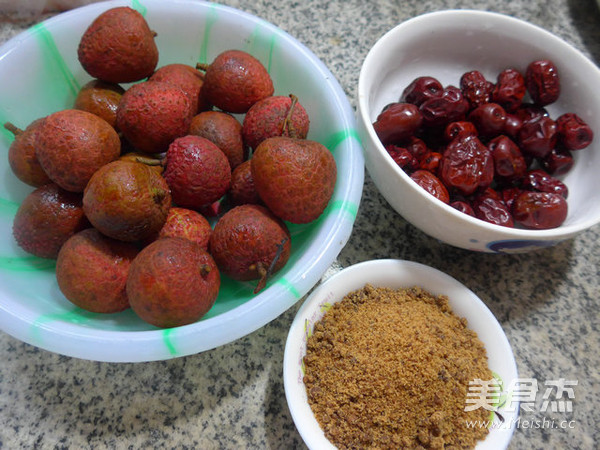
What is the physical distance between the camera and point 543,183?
3.19 ft

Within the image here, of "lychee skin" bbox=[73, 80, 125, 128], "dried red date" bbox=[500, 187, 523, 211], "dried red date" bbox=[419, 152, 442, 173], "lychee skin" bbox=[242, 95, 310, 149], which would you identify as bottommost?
"dried red date" bbox=[500, 187, 523, 211]

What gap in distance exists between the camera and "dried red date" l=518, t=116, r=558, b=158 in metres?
0.98

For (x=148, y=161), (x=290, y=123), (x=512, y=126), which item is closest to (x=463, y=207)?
(x=512, y=126)

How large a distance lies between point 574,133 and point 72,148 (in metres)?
1.11

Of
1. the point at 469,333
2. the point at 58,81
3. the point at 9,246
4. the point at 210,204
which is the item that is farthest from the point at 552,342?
the point at 58,81

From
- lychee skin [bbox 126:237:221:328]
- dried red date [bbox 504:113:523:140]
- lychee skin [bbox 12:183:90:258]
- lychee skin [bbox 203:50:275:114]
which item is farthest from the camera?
dried red date [bbox 504:113:523:140]

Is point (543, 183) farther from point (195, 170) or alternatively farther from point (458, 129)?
point (195, 170)

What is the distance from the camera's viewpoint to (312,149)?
2.63 feet

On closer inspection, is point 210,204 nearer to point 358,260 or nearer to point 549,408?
point 358,260

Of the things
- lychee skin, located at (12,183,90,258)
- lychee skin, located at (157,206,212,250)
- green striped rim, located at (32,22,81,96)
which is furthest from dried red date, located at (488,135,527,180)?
green striped rim, located at (32,22,81,96)

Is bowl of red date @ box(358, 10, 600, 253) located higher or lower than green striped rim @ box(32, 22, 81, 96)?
lower

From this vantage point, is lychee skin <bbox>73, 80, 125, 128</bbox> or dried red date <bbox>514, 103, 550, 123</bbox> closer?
lychee skin <bbox>73, 80, 125, 128</bbox>

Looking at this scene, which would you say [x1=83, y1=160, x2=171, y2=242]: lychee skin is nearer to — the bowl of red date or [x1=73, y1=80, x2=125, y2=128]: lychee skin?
[x1=73, y1=80, x2=125, y2=128]: lychee skin

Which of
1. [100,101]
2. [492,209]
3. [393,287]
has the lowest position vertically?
[393,287]
